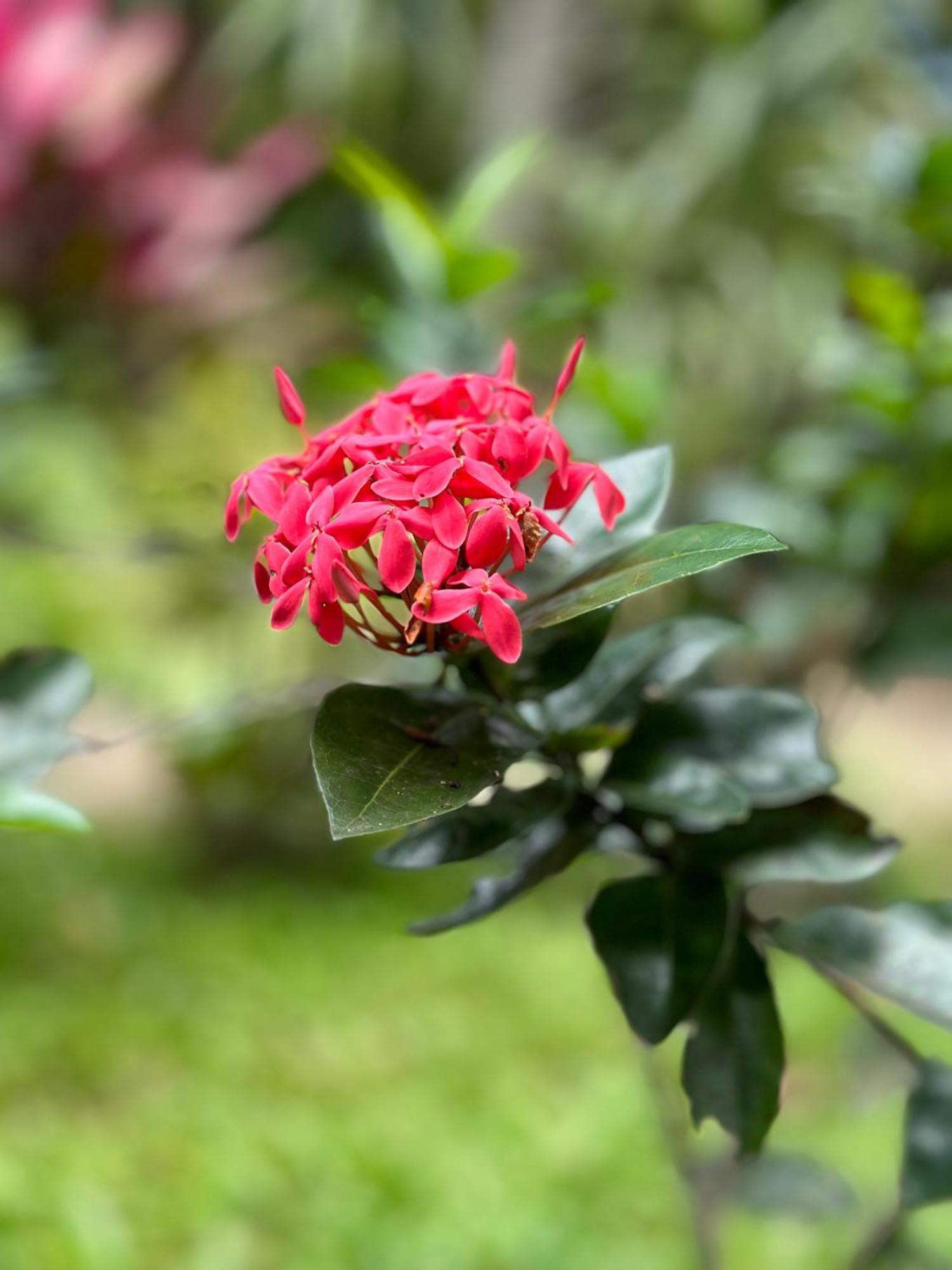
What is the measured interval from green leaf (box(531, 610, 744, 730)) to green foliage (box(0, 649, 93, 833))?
243 mm

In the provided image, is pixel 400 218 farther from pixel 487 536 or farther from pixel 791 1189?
pixel 791 1189

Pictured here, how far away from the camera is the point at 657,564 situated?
0.41 m

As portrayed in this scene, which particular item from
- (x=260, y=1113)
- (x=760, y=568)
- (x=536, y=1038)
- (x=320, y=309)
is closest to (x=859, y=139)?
(x=320, y=309)

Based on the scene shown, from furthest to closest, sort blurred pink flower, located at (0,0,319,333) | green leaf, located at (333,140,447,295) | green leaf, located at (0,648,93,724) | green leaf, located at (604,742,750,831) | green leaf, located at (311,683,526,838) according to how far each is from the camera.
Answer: blurred pink flower, located at (0,0,319,333) → green leaf, located at (333,140,447,295) → green leaf, located at (0,648,93,724) → green leaf, located at (604,742,750,831) → green leaf, located at (311,683,526,838)

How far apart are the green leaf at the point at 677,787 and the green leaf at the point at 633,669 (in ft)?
0.09

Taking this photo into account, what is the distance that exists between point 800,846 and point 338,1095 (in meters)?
0.84

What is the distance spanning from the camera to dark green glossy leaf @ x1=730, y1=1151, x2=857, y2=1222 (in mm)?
835

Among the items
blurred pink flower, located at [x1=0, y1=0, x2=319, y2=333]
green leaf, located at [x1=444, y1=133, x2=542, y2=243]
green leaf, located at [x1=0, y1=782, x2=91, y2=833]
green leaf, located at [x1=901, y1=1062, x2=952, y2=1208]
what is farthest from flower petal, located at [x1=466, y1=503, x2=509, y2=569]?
blurred pink flower, located at [x1=0, y1=0, x2=319, y2=333]

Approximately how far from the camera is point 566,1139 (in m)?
1.20

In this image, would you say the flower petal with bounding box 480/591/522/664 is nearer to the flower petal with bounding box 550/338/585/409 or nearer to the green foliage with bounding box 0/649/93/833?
the flower petal with bounding box 550/338/585/409

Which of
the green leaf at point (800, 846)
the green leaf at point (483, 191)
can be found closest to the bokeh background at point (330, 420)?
the green leaf at point (483, 191)

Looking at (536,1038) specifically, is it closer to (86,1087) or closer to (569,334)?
(86,1087)

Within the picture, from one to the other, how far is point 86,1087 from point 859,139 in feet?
7.42

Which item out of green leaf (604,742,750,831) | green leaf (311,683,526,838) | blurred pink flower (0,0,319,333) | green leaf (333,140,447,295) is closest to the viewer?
green leaf (311,683,526,838)
